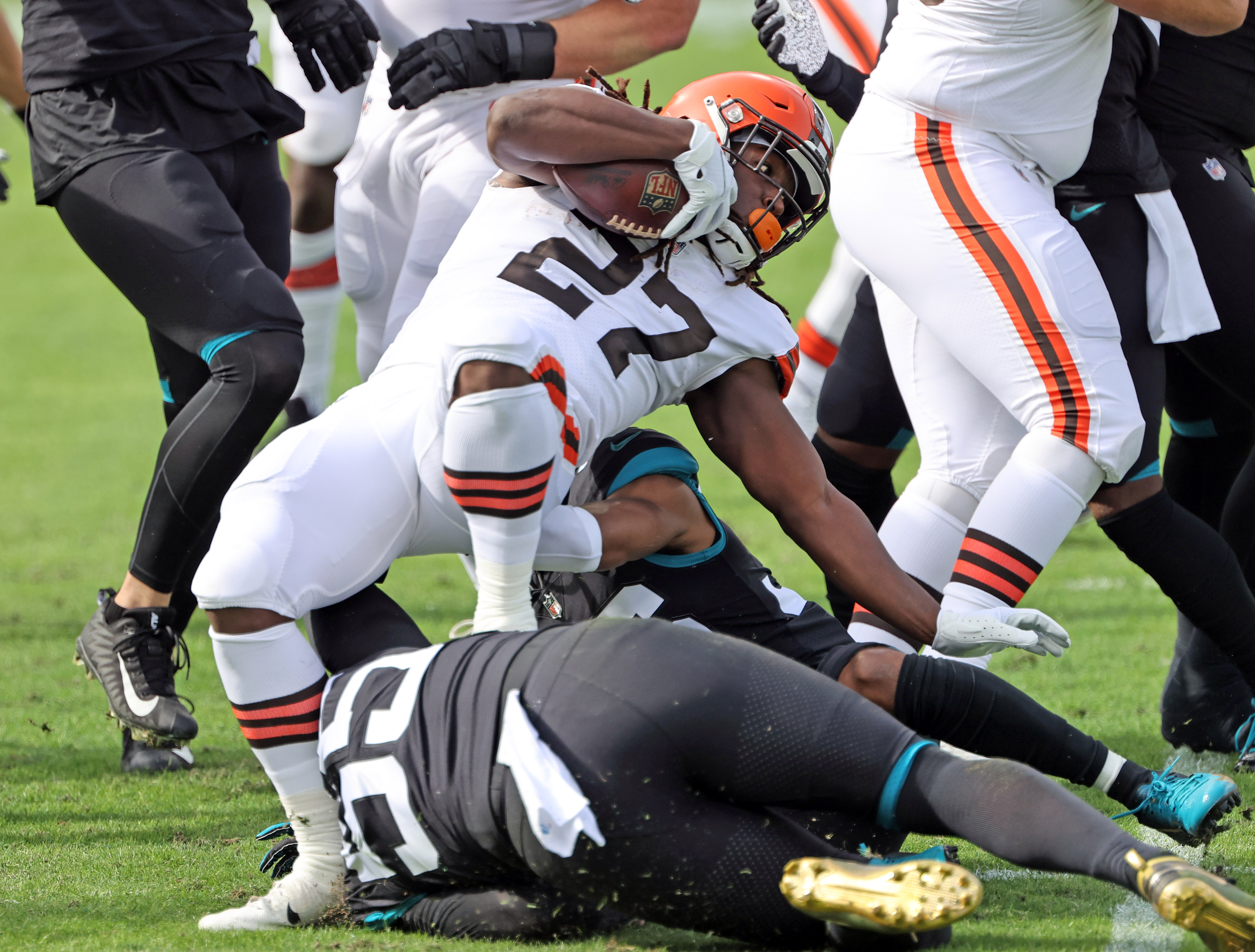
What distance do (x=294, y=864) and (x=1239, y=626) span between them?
2.06 meters

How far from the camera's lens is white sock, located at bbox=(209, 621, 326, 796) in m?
2.47

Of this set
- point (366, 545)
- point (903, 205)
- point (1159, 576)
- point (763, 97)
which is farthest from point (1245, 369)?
A: point (366, 545)

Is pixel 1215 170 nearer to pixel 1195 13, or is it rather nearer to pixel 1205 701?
pixel 1195 13

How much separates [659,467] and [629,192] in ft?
1.72

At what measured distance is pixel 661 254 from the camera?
2.89 metres

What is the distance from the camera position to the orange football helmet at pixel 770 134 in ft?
9.86

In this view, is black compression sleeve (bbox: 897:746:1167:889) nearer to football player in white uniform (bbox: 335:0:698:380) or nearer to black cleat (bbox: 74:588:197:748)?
black cleat (bbox: 74:588:197:748)

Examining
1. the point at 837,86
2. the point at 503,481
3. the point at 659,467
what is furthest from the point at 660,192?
the point at 837,86

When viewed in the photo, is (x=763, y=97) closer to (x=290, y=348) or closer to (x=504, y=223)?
(x=504, y=223)

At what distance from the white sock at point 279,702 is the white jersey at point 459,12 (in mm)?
1920

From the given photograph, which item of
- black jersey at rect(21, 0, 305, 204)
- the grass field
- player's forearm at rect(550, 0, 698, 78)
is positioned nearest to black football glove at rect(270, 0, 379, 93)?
black jersey at rect(21, 0, 305, 204)

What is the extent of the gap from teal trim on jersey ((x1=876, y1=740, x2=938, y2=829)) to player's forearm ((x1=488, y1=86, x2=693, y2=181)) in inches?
47.6

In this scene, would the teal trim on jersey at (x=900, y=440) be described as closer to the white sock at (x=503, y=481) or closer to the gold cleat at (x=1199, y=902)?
the white sock at (x=503, y=481)

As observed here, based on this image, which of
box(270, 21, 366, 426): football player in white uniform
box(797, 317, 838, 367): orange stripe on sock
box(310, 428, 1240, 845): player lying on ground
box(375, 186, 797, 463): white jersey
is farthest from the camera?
box(270, 21, 366, 426): football player in white uniform
